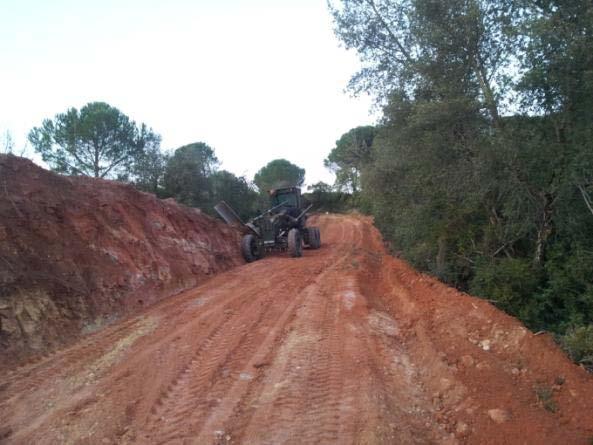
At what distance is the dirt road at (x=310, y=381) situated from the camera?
12.8 ft

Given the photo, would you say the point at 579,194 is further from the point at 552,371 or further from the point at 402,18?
the point at 402,18

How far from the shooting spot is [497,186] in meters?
7.62

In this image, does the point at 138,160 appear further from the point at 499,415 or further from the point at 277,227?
the point at 499,415

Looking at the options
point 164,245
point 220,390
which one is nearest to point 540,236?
point 220,390

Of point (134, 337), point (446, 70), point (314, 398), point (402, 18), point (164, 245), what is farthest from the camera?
point (164, 245)

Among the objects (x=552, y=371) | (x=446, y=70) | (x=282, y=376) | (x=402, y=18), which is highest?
(x=402, y=18)

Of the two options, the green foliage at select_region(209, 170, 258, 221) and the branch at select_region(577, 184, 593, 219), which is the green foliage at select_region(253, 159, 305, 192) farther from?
the branch at select_region(577, 184, 593, 219)

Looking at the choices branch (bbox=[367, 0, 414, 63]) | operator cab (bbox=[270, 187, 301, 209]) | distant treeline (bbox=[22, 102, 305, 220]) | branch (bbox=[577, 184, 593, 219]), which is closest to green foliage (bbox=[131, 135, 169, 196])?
distant treeline (bbox=[22, 102, 305, 220])

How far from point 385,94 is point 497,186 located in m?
4.42

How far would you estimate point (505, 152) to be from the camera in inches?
282

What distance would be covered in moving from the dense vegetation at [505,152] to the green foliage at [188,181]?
1128 centimetres

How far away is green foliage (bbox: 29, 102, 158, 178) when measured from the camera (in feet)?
74.9

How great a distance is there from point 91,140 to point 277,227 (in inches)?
565

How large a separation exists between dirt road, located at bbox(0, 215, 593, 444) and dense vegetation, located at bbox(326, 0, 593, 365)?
3.14ft
